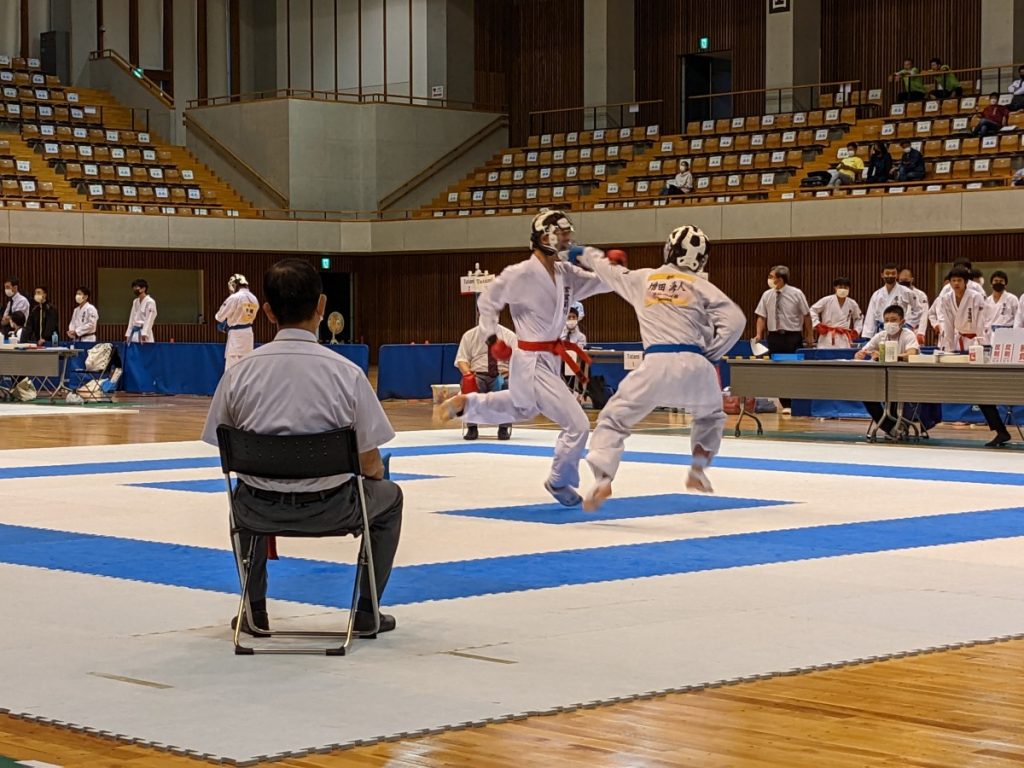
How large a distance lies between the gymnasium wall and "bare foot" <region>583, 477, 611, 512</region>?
1669 centimetres

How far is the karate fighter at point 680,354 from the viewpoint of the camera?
370 inches

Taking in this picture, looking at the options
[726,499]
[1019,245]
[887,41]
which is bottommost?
[726,499]

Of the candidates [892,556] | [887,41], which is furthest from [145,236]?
[892,556]

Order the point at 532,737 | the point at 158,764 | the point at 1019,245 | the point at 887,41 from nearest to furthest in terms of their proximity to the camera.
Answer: the point at 158,764 < the point at 532,737 < the point at 1019,245 < the point at 887,41

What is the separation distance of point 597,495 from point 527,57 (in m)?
26.1

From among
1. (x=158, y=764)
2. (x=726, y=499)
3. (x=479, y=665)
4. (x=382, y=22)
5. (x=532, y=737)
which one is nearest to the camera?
(x=158, y=764)

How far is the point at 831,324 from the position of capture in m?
20.0

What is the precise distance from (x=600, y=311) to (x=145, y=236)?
28.1ft

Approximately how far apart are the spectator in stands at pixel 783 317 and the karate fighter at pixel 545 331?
9161 millimetres

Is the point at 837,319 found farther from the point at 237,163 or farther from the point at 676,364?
the point at 237,163

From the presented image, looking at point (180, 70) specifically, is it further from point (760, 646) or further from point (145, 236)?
point (760, 646)

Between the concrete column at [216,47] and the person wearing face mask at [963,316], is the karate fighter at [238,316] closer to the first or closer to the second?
the person wearing face mask at [963,316]

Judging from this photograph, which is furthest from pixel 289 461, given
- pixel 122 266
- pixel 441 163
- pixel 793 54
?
pixel 441 163

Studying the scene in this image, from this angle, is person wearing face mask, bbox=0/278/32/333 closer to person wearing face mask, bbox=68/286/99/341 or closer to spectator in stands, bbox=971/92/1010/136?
person wearing face mask, bbox=68/286/99/341
